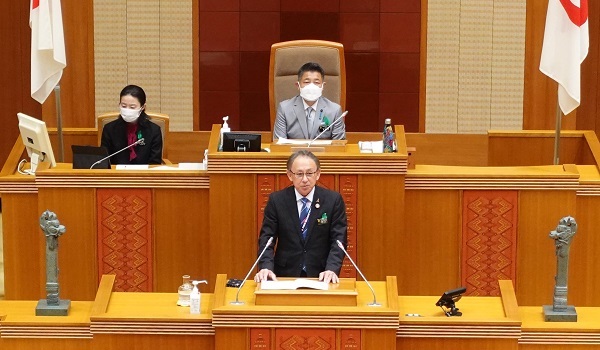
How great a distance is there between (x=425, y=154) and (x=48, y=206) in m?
4.22

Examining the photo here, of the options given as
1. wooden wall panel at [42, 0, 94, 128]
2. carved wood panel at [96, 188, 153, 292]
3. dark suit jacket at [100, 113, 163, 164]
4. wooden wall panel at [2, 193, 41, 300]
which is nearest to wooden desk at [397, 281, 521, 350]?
carved wood panel at [96, 188, 153, 292]

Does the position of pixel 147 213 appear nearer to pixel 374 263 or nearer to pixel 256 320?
pixel 374 263

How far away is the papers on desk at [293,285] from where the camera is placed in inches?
247

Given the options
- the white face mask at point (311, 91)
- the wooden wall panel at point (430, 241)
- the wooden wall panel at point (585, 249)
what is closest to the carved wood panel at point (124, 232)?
the white face mask at point (311, 91)

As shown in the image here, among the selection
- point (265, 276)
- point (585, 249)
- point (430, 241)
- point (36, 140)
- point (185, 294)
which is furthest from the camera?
point (36, 140)

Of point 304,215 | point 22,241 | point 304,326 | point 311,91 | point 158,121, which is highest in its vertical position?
point 311,91

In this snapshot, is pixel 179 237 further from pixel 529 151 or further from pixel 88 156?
pixel 529 151

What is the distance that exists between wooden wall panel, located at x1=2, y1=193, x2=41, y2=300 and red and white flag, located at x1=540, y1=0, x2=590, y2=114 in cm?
349

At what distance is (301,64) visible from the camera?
948 cm

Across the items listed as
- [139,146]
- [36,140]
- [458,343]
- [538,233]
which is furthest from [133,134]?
[458,343]

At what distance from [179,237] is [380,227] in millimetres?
1210

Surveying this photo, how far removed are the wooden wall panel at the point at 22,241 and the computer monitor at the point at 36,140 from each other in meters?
0.25

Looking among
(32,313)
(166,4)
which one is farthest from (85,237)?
(166,4)

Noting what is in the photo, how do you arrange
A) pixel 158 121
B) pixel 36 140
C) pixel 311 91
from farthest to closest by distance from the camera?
pixel 158 121 < pixel 311 91 < pixel 36 140
